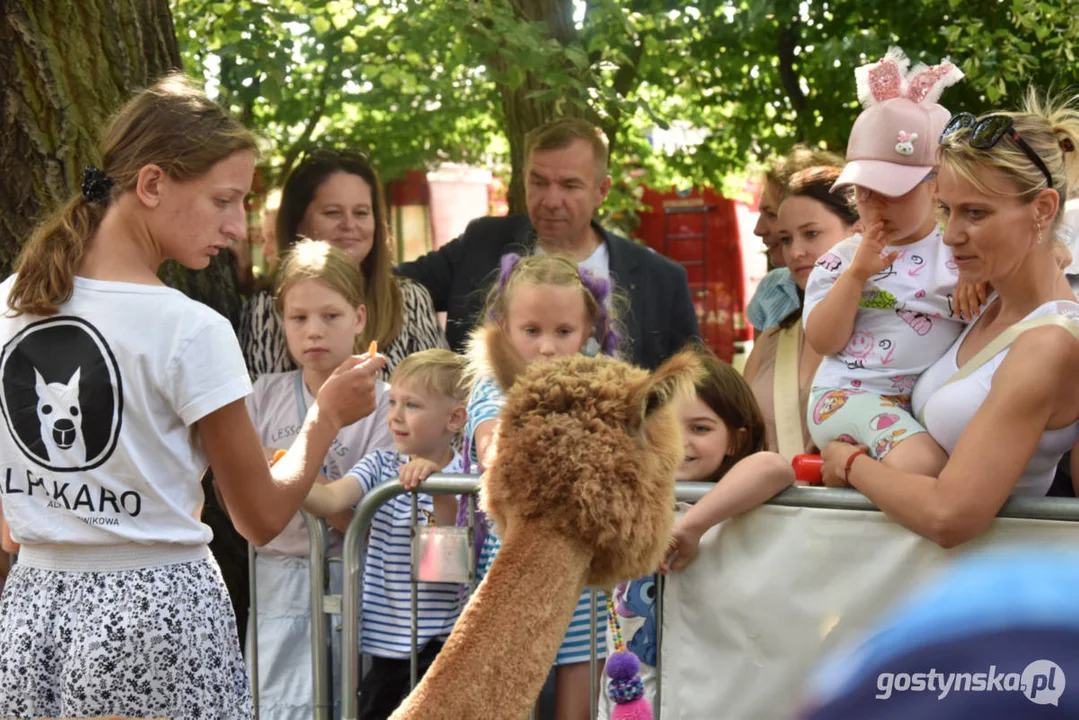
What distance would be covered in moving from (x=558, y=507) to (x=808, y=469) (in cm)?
140

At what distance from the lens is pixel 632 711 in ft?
11.0

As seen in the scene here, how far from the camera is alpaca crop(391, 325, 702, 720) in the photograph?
89.9 inches

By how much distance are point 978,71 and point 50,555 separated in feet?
23.4

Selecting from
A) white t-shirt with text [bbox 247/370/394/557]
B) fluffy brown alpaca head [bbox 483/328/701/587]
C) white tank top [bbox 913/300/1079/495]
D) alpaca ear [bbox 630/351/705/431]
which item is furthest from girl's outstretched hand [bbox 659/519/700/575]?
white t-shirt with text [bbox 247/370/394/557]

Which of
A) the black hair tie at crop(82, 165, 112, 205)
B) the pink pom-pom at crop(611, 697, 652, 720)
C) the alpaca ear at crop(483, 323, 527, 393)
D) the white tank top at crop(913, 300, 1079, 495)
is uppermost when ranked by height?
the black hair tie at crop(82, 165, 112, 205)

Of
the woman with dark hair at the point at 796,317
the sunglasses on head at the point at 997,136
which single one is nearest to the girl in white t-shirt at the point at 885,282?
the sunglasses on head at the point at 997,136

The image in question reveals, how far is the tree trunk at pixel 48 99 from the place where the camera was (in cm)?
441

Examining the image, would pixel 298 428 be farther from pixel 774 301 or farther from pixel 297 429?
pixel 774 301

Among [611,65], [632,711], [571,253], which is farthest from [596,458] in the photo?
[611,65]

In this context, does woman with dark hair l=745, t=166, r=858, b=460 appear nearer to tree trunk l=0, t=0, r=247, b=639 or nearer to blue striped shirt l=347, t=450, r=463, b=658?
blue striped shirt l=347, t=450, r=463, b=658

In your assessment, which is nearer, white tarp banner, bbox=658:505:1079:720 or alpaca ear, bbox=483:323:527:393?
alpaca ear, bbox=483:323:527:393

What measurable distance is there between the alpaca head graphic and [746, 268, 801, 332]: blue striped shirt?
114 inches

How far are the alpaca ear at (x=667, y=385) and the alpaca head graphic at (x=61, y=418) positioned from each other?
1.28 meters

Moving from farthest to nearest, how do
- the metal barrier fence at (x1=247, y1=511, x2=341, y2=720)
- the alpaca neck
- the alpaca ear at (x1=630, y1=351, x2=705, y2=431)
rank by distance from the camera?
1. the metal barrier fence at (x1=247, y1=511, x2=341, y2=720)
2. the alpaca ear at (x1=630, y1=351, x2=705, y2=431)
3. the alpaca neck
